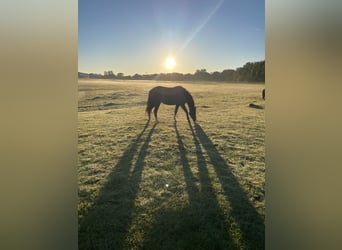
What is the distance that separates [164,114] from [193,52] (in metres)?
0.38

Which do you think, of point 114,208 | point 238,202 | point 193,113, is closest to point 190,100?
point 193,113

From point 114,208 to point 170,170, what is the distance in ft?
1.11

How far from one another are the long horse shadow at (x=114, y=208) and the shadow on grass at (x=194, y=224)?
139 mm

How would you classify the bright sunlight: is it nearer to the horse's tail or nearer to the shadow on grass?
the horse's tail

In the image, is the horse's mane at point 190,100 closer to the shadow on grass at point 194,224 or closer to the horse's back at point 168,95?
the horse's back at point 168,95

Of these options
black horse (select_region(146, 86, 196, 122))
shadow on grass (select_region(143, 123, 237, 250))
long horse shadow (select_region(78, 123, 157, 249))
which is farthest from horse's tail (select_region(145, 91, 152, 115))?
shadow on grass (select_region(143, 123, 237, 250))

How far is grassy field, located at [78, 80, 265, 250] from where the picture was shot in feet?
4.39

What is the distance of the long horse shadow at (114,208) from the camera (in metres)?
1.32

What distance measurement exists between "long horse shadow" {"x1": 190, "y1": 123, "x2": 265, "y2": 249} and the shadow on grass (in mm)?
70

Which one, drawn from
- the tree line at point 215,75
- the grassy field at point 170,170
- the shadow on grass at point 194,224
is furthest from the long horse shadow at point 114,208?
the tree line at point 215,75
